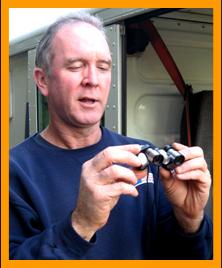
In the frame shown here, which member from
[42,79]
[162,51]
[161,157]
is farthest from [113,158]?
[162,51]

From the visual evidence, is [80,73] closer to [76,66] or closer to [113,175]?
[76,66]

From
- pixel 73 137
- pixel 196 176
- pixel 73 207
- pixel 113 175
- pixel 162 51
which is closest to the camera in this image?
pixel 113 175

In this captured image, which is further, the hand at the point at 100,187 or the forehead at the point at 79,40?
the forehead at the point at 79,40

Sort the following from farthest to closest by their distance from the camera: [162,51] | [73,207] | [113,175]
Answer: [162,51]
[73,207]
[113,175]

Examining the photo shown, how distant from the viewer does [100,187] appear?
1.08m

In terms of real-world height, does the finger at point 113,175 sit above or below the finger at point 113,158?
below

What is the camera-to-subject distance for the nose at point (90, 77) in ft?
4.50

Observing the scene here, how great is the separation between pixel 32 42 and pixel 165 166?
2.17 metres

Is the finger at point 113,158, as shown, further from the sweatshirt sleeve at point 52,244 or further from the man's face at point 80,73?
the man's face at point 80,73

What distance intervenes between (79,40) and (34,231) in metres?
0.60

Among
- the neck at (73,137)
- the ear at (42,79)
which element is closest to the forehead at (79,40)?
the ear at (42,79)

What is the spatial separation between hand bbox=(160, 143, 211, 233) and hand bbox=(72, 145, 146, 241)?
18 centimetres

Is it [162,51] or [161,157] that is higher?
[162,51]

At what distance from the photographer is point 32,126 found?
316cm
